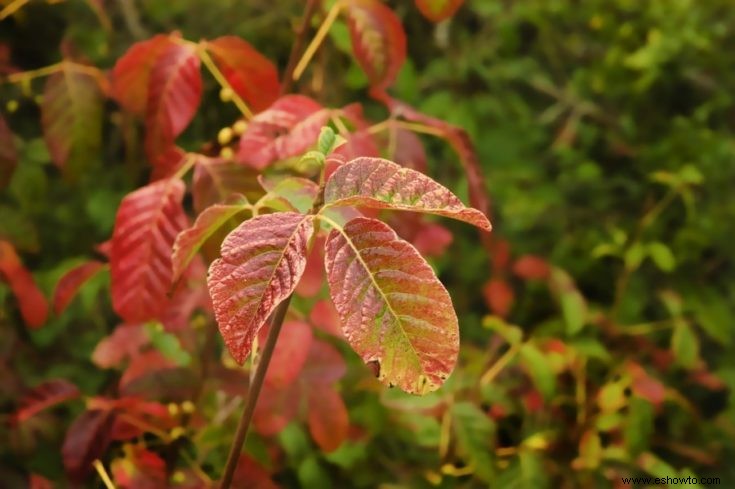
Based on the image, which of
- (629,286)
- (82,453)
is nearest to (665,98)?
(629,286)

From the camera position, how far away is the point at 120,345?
3.21ft

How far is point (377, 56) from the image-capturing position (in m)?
0.90

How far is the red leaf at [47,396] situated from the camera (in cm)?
89

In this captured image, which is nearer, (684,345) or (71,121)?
(71,121)

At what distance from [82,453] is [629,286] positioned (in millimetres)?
996

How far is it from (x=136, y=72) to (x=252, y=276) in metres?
0.54

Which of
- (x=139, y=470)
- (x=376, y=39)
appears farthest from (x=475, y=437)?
(x=376, y=39)

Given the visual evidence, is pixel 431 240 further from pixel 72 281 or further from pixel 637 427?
pixel 72 281

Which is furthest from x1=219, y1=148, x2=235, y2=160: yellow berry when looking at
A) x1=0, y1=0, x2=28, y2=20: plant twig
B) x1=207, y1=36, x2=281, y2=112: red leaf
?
x1=0, y1=0, x2=28, y2=20: plant twig

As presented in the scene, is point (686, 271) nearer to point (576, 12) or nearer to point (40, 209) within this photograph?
point (576, 12)

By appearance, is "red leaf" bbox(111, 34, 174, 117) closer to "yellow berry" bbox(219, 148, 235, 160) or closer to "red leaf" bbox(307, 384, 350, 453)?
"yellow berry" bbox(219, 148, 235, 160)

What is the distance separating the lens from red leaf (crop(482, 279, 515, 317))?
135 centimetres

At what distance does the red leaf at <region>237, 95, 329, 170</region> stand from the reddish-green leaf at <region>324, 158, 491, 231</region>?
0.27 meters

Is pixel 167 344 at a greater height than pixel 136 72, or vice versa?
pixel 136 72
